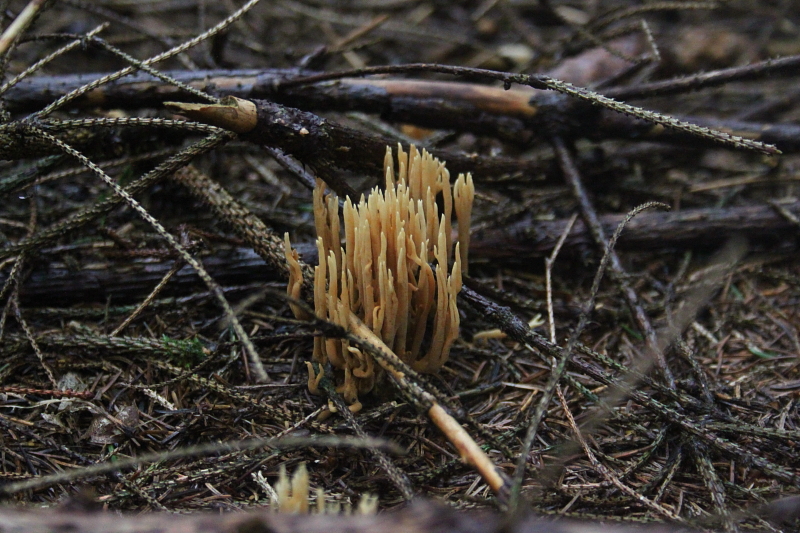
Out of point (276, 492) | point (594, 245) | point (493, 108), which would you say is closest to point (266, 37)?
point (493, 108)

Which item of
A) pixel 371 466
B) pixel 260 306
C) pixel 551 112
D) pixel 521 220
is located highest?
→ pixel 551 112

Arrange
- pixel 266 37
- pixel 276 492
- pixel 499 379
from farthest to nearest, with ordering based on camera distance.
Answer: pixel 266 37, pixel 499 379, pixel 276 492

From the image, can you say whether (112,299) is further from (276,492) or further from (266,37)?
(266,37)

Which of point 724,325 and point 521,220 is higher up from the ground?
point 521,220

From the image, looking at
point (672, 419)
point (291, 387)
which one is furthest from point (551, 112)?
point (291, 387)

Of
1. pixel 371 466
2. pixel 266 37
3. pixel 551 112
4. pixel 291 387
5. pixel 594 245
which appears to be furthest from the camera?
pixel 266 37

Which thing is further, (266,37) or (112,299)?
(266,37)

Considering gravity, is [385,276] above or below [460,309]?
above

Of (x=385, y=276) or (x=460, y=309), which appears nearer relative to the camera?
(x=385, y=276)
